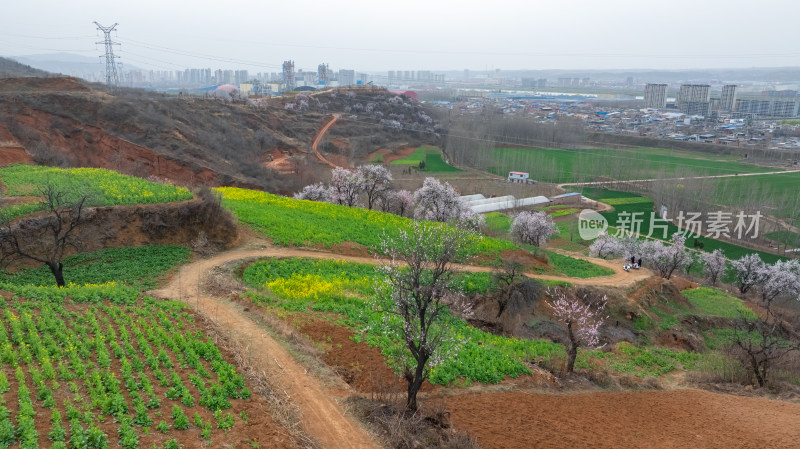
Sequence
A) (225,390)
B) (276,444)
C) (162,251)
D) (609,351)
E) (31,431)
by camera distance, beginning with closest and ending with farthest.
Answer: (31,431) < (276,444) < (225,390) < (609,351) < (162,251)

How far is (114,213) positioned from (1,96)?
42.1 meters

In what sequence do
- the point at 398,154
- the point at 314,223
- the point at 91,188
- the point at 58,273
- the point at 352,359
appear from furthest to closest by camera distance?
the point at 398,154, the point at 314,223, the point at 91,188, the point at 58,273, the point at 352,359

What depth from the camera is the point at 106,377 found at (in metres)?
13.1

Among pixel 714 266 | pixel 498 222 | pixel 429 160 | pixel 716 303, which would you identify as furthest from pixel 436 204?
pixel 429 160

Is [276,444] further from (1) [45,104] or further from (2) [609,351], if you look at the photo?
(1) [45,104]

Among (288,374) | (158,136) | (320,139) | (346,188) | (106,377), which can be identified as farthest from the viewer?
(320,139)

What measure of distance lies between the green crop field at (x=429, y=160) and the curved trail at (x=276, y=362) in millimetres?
71629

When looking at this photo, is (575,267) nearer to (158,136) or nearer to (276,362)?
(276,362)

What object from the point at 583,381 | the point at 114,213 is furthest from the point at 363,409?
the point at 114,213

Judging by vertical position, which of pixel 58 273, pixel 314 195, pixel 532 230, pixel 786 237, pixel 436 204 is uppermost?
pixel 58 273

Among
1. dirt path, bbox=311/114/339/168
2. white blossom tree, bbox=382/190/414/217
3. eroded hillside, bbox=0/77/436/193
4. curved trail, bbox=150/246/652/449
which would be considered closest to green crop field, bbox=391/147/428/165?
eroded hillside, bbox=0/77/436/193

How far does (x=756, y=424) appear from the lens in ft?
55.4

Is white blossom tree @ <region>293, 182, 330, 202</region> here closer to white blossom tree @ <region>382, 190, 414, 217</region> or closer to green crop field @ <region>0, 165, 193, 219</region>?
white blossom tree @ <region>382, 190, 414, 217</region>

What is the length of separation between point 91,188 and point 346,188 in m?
25.4
